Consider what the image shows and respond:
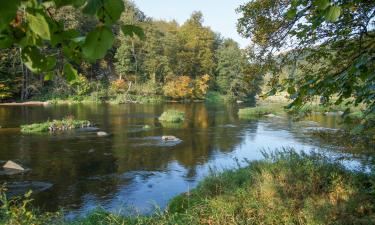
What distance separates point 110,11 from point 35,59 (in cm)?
46

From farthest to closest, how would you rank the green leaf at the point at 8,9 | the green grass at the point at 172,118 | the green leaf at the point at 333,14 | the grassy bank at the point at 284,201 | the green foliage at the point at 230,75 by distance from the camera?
the green foliage at the point at 230,75 → the green grass at the point at 172,118 → the grassy bank at the point at 284,201 → the green leaf at the point at 333,14 → the green leaf at the point at 8,9

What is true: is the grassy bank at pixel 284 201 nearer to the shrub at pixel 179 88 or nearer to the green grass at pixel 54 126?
the green grass at pixel 54 126

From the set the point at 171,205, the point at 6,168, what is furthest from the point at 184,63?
the point at 171,205

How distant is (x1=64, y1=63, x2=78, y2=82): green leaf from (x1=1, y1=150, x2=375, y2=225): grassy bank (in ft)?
13.9

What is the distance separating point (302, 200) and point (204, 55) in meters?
59.0

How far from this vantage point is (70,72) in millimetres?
1742

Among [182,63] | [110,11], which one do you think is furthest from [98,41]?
[182,63]

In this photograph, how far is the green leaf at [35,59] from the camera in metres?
1.35

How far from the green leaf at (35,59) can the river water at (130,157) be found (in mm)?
6784

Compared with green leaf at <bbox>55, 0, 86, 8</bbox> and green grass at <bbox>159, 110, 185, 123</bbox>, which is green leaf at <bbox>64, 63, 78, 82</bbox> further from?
green grass at <bbox>159, 110, 185, 123</bbox>

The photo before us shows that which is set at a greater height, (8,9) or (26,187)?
(8,9)

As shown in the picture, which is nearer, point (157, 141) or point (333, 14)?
point (333, 14)

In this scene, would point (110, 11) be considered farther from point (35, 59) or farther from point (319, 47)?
point (319, 47)

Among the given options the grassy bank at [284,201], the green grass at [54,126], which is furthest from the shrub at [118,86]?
the grassy bank at [284,201]
